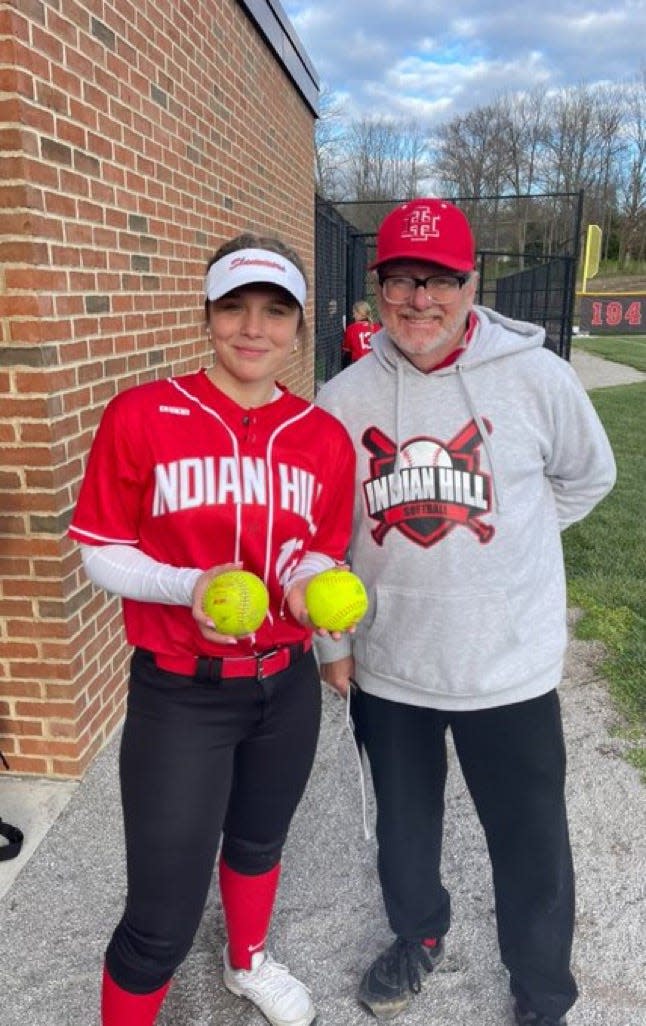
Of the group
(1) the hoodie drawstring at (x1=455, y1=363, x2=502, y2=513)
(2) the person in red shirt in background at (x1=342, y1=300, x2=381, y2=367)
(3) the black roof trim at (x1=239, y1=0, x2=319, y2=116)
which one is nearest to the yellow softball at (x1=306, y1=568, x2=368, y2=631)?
(1) the hoodie drawstring at (x1=455, y1=363, x2=502, y2=513)

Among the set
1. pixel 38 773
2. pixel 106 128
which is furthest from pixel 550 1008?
pixel 106 128

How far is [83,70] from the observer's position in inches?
118

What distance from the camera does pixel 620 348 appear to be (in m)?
27.3

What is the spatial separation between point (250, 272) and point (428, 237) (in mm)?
440

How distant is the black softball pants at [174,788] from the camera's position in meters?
1.67

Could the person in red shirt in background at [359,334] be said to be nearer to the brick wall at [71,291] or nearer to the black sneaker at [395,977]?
the brick wall at [71,291]

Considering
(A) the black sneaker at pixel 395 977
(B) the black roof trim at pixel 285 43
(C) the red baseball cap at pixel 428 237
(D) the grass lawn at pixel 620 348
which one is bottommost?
(D) the grass lawn at pixel 620 348

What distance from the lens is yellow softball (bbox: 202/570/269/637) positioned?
1.47 metres

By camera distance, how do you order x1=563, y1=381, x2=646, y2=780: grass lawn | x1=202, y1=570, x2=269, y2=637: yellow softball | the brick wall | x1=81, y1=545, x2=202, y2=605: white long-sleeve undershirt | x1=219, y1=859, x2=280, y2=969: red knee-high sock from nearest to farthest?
1. x1=202, y1=570, x2=269, y2=637: yellow softball
2. x1=81, y1=545, x2=202, y2=605: white long-sleeve undershirt
3. x1=219, y1=859, x2=280, y2=969: red knee-high sock
4. the brick wall
5. x1=563, y1=381, x2=646, y2=780: grass lawn

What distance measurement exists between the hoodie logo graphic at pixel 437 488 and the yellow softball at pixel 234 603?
505 mm

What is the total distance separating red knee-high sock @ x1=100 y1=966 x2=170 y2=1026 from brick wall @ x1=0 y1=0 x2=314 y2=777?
4.68 feet

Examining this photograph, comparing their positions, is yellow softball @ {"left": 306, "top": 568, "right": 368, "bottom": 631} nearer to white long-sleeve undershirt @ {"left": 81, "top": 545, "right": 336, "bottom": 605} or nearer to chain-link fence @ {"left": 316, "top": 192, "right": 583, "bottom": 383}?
white long-sleeve undershirt @ {"left": 81, "top": 545, "right": 336, "bottom": 605}

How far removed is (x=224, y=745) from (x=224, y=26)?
16.6 feet

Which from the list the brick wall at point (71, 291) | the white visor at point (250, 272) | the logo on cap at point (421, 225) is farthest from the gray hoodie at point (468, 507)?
the brick wall at point (71, 291)
